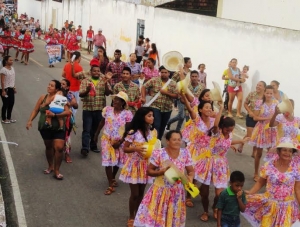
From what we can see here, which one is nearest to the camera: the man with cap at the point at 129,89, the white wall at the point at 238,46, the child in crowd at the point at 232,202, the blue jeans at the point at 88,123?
the child in crowd at the point at 232,202

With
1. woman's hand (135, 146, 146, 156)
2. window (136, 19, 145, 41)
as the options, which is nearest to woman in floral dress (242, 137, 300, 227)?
woman's hand (135, 146, 146, 156)

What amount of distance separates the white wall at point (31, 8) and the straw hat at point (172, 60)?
35.9 m

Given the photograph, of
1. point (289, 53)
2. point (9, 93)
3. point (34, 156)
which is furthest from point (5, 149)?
point (289, 53)

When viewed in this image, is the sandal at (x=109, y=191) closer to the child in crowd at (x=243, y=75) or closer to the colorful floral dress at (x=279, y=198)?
the colorful floral dress at (x=279, y=198)

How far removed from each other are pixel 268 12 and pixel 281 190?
41.8 feet

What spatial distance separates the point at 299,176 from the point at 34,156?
5685mm

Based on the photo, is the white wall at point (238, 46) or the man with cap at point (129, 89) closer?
the man with cap at point (129, 89)

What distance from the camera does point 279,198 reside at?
5.82 m

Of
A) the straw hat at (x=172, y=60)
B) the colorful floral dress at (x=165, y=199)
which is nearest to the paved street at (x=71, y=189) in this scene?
the colorful floral dress at (x=165, y=199)

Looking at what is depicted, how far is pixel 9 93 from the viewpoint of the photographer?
1197 cm

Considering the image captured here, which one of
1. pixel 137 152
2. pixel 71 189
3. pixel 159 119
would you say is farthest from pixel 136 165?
pixel 159 119

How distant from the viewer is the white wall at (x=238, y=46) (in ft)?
44.7

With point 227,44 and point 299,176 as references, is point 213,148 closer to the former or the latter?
point 299,176

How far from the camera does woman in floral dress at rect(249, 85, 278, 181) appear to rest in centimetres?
925
